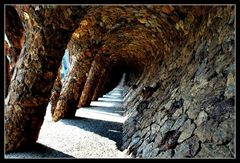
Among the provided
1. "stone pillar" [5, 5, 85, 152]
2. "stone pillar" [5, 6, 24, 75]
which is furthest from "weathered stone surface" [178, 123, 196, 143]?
"stone pillar" [5, 6, 24, 75]

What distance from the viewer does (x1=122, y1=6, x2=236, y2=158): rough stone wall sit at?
13.3 feet

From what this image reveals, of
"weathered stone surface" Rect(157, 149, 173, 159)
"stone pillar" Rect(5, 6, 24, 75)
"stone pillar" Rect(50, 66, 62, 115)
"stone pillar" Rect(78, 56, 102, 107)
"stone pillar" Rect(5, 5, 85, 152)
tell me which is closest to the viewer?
"weathered stone surface" Rect(157, 149, 173, 159)

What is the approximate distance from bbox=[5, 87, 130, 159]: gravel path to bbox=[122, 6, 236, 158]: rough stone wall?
2.35 ft

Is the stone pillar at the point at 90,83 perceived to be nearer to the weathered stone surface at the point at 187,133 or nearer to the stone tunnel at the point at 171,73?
the stone tunnel at the point at 171,73

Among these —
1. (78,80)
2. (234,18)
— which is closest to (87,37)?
(78,80)

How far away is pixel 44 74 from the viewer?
20.5ft

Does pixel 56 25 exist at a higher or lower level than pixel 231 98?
higher

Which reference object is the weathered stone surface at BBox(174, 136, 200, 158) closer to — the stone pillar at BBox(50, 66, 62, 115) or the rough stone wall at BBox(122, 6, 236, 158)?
the rough stone wall at BBox(122, 6, 236, 158)

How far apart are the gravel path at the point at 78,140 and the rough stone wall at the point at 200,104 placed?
72 cm

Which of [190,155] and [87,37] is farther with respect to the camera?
[87,37]

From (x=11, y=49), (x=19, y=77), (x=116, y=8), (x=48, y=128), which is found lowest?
(x=48, y=128)

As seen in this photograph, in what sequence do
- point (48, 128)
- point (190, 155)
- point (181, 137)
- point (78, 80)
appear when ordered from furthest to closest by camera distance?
point (78, 80) → point (48, 128) → point (181, 137) → point (190, 155)

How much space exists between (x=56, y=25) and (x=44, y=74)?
117 cm

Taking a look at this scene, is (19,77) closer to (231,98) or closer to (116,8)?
(116,8)
